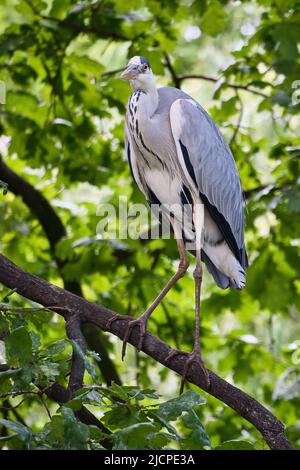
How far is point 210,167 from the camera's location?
14.0ft

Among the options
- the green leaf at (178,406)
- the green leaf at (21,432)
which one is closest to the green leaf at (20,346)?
the green leaf at (21,432)

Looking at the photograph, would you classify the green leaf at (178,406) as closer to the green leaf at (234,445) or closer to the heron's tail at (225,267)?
the green leaf at (234,445)

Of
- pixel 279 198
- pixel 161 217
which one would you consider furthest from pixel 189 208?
pixel 279 198

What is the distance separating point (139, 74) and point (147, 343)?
1547 mm

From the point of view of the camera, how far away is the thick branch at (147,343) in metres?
2.74

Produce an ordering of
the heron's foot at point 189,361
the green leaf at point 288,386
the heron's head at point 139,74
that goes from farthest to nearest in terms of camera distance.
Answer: the green leaf at point 288,386
the heron's head at point 139,74
the heron's foot at point 189,361

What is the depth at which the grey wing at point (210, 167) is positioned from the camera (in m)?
4.05

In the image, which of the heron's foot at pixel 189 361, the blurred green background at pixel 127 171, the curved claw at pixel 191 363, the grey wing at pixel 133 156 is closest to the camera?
the heron's foot at pixel 189 361

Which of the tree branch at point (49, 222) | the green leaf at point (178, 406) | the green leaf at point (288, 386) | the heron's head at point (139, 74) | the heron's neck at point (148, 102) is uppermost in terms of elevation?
the heron's head at point (139, 74)

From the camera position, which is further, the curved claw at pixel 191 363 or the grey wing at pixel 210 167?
the grey wing at pixel 210 167

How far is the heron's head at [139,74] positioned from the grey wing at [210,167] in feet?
0.57

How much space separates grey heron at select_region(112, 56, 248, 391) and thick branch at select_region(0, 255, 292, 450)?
0.94 meters

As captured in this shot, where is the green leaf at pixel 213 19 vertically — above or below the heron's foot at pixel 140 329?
above

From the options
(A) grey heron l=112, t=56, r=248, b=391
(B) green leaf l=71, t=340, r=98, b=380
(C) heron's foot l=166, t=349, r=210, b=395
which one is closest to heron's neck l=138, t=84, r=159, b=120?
(A) grey heron l=112, t=56, r=248, b=391
